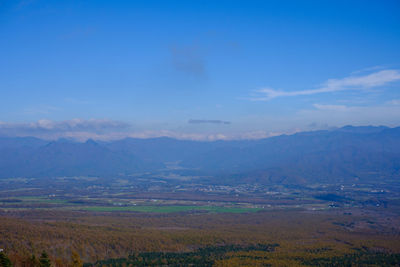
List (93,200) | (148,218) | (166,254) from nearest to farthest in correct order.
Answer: (166,254) < (148,218) < (93,200)

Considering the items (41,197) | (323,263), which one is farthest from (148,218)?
(41,197)

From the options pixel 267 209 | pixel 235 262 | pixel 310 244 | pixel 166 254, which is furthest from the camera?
pixel 267 209

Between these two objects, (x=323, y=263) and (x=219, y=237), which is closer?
(x=323, y=263)

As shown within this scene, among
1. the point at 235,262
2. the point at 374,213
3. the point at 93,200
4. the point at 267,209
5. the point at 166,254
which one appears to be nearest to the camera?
the point at 235,262

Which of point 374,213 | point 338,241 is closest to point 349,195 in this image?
point 374,213

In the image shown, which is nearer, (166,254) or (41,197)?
(166,254)

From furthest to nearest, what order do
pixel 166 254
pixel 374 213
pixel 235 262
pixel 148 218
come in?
pixel 374 213 < pixel 148 218 < pixel 166 254 < pixel 235 262

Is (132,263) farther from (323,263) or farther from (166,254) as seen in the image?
(323,263)

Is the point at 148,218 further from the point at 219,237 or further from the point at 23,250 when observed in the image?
the point at 23,250
